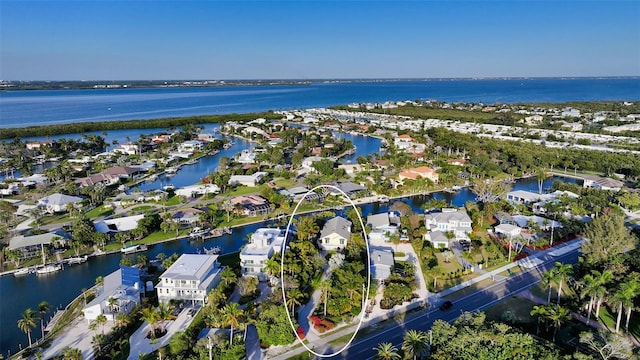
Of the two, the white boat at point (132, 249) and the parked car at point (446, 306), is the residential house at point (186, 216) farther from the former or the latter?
the parked car at point (446, 306)

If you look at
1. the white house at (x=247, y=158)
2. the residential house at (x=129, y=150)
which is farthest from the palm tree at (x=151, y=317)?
the residential house at (x=129, y=150)

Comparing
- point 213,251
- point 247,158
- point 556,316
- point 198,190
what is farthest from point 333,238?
point 247,158

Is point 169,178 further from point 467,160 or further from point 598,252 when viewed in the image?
point 598,252

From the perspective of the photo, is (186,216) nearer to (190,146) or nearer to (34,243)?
(34,243)

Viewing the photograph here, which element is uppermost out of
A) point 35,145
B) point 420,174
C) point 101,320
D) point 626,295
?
point 35,145

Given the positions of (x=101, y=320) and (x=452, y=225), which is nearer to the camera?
(x=101, y=320)

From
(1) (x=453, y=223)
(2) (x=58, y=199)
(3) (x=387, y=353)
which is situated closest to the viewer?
(3) (x=387, y=353)
